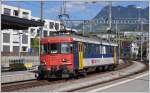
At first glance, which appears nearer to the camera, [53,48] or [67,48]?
[67,48]

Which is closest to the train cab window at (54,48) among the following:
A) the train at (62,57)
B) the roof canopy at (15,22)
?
the train at (62,57)

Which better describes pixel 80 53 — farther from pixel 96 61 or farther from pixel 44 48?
pixel 96 61

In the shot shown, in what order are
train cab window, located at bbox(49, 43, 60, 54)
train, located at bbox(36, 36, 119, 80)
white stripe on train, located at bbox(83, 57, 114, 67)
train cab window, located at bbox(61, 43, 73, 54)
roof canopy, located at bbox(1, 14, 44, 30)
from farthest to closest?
white stripe on train, located at bbox(83, 57, 114, 67), train cab window, located at bbox(49, 43, 60, 54), train cab window, located at bbox(61, 43, 73, 54), train, located at bbox(36, 36, 119, 80), roof canopy, located at bbox(1, 14, 44, 30)

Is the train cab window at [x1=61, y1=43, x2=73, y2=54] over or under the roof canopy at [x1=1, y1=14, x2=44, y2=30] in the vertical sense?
under

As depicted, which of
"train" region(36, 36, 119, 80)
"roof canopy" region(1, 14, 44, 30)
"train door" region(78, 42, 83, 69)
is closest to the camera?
"roof canopy" region(1, 14, 44, 30)

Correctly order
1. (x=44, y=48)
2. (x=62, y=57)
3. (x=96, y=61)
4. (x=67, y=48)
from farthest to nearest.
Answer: (x=96, y=61), (x=44, y=48), (x=67, y=48), (x=62, y=57)

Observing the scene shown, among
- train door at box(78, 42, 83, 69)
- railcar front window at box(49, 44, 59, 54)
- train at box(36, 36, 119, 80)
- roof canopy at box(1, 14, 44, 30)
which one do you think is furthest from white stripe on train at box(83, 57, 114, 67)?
roof canopy at box(1, 14, 44, 30)

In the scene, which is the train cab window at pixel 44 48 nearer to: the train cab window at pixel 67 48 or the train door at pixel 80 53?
the train cab window at pixel 67 48

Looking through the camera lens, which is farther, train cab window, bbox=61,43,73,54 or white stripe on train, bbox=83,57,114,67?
white stripe on train, bbox=83,57,114,67

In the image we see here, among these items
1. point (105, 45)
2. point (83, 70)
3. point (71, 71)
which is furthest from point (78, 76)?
point (105, 45)

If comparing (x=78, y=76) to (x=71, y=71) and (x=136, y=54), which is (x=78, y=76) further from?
(x=136, y=54)

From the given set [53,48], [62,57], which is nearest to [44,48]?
[53,48]

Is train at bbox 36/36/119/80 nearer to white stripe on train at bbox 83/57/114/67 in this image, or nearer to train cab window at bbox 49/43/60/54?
train cab window at bbox 49/43/60/54

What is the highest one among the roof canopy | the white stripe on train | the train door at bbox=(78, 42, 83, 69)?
the roof canopy
